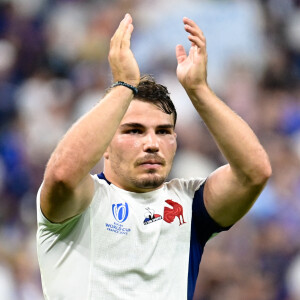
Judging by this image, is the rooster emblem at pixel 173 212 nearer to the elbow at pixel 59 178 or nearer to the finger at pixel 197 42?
the elbow at pixel 59 178

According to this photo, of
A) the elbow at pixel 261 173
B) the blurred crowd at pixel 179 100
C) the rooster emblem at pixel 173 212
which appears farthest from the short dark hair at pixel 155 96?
the blurred crowd at pixel 179 100

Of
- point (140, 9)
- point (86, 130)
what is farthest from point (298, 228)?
point (86, 130)

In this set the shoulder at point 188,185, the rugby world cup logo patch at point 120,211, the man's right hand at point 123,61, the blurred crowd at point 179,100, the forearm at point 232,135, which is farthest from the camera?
the blurred crowd at point 179,100

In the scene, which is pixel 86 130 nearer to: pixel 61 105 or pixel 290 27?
pixel 61 105

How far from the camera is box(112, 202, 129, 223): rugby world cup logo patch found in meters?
3.44

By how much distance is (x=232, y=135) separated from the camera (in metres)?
3.28

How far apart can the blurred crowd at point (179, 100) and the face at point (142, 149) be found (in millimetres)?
3355

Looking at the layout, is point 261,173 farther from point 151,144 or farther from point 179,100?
point 179,100

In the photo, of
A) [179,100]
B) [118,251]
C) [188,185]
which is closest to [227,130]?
[188,185]

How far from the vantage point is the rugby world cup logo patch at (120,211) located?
3.44m

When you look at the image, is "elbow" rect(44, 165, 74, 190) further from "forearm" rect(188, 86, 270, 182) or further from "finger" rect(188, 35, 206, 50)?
"finger" rect(188, 35, 206, 50)

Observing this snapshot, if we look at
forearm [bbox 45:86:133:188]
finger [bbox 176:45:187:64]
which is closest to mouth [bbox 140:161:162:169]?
forearm [bbox 45:86:133:188]

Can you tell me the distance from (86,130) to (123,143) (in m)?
0.53

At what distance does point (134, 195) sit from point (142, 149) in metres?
0.28
